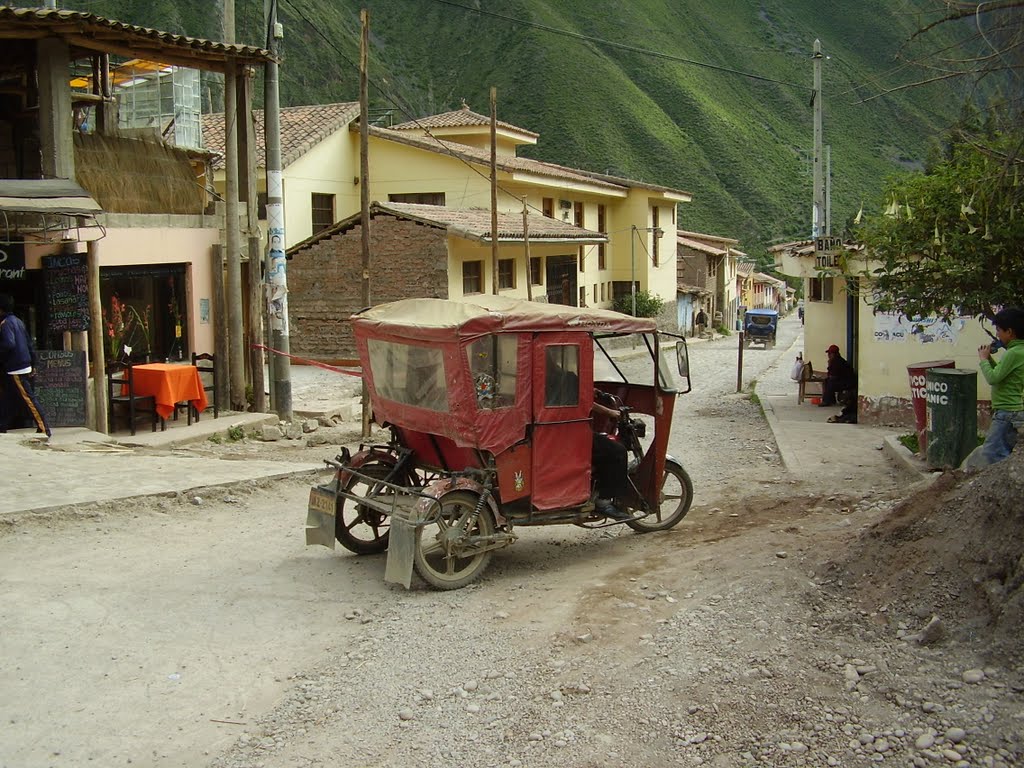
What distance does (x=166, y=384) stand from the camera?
14023 mm

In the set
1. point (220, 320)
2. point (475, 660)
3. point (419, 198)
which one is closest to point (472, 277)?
point (419, 198)

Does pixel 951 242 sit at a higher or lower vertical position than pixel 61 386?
higher

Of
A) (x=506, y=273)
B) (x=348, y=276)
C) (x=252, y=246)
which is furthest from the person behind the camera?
(x=506, y=273)

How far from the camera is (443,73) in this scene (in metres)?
85.3

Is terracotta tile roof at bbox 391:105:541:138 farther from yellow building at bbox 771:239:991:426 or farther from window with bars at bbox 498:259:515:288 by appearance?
yellow building at bbox 771:239:991:426

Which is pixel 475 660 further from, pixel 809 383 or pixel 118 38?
pixel 809 383

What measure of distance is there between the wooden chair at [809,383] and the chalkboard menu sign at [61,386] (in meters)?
12.9

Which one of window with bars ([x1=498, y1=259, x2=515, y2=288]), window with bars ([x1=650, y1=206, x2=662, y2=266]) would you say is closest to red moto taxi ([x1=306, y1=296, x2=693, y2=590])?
window with bars ([x1=498, y1=259, x2=515, y2=288])

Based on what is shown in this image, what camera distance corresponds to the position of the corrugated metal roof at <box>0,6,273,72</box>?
12297mm

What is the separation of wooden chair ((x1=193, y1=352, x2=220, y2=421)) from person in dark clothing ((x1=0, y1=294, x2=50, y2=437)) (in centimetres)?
310

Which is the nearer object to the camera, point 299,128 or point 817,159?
point 817,159

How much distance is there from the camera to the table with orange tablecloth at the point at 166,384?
14.0 meters

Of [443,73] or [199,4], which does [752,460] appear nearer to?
[199,4]

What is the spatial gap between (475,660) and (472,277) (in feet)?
83.5
